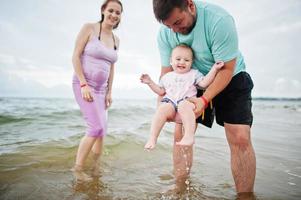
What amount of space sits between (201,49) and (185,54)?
7.4 inches

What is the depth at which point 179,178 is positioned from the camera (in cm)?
368

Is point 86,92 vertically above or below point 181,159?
above

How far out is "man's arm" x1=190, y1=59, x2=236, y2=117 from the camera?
2650mm

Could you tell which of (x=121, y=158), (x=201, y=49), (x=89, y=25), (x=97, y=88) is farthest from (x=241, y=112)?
(x=121, y=158)

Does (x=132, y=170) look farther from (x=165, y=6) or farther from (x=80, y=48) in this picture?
(x=165, y=6)

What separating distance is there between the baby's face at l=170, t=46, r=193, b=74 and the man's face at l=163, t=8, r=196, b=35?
24cm

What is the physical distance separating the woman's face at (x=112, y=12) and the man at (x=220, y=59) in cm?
100

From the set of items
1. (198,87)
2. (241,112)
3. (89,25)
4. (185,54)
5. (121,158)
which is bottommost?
(121,158)

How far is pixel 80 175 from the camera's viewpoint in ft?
12.1

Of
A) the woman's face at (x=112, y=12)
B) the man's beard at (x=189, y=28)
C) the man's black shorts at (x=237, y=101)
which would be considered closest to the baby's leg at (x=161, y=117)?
the man's black shorts at (x=237, y=101)

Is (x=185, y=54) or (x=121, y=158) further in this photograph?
(x=121, y=158)

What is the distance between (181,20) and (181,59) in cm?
49

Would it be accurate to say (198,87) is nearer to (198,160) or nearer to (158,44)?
(158,44)

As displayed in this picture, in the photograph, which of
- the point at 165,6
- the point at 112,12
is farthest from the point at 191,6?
the point at 112,12
